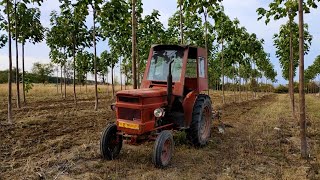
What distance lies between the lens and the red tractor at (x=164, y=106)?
8.04 metres

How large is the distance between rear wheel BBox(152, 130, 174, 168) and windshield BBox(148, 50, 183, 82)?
1.90m

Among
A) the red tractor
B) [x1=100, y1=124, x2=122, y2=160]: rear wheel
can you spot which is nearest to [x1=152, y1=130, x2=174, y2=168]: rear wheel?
the red tractor

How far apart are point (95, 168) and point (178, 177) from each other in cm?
174

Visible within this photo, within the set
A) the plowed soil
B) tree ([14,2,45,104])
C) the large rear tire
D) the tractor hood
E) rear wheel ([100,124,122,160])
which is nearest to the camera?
the plowed soil

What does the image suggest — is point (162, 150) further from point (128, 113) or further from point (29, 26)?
point (29, 26)

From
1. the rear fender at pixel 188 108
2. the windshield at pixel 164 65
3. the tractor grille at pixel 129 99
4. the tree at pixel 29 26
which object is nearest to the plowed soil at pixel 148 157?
the rear fender at pixel 188 108

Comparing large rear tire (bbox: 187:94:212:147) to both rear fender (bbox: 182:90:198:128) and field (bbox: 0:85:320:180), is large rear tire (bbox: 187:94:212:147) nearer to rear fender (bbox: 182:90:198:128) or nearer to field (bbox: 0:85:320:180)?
rear fender (bbox: 182:90:198:128)

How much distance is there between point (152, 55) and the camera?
9.69 metres

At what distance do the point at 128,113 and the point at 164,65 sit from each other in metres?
1.93

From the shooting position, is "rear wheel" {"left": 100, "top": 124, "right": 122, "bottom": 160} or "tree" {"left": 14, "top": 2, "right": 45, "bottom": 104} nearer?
"rear wheel" {"left": 100, "top": 124, "right": 122, "bottom": 160}

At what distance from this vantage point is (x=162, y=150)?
25.6 feet

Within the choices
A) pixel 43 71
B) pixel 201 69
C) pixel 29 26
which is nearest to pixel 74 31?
pixel 29 26

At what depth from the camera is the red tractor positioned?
8039 mm

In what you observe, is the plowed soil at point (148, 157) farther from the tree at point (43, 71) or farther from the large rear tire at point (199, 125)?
the tree at point (43, 71)
